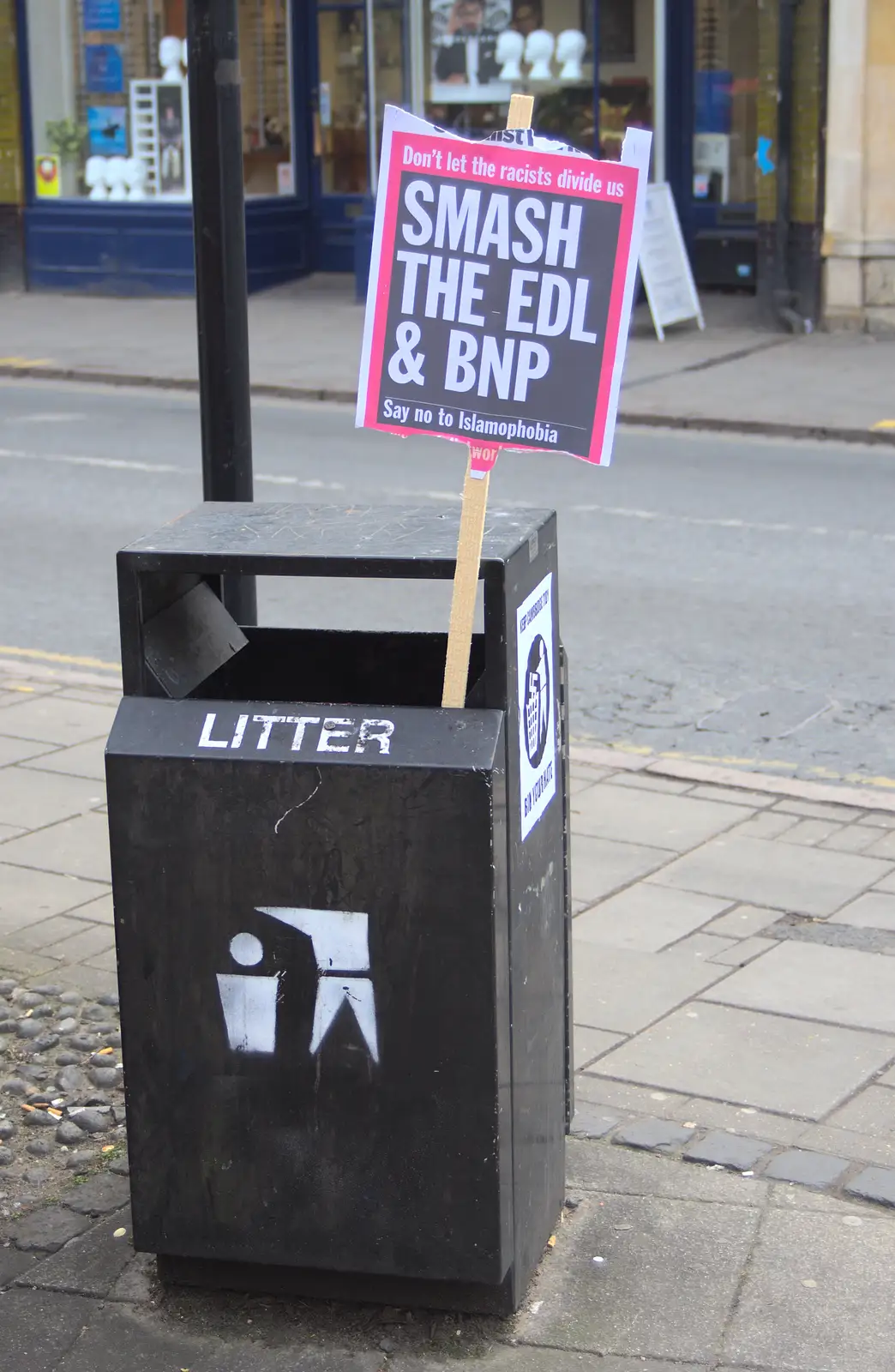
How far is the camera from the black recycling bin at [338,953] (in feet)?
10.2

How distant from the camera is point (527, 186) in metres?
3.18

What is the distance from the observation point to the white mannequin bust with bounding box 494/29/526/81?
20.4 metres

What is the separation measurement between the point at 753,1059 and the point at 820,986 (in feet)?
1.65

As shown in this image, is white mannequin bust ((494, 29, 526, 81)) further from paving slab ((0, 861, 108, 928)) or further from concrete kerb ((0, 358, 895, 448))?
paving slab ((0, 861, 108, 928))

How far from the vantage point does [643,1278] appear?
3.46m

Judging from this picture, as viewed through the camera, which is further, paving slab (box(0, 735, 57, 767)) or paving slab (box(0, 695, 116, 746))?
paving slab (box(0, 695, 116, 746))

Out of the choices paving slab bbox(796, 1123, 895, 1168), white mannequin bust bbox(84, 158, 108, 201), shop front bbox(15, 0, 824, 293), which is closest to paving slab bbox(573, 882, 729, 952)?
paving slab bbox(796, 1123, 895, 1168)

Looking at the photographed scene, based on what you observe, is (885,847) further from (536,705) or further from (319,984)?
(319,984)

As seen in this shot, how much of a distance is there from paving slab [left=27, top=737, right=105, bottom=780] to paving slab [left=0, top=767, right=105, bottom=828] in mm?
46

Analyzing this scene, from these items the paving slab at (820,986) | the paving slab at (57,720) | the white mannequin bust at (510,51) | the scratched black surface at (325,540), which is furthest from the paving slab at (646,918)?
the white mannequin bust at (510,51)

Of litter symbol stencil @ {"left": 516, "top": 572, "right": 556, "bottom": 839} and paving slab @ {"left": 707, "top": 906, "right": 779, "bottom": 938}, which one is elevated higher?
litter symbol stencil @ {"left": 516, "top": 572, "right": 556, "bottom": 839}

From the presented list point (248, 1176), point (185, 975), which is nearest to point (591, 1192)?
point (248, 1176)

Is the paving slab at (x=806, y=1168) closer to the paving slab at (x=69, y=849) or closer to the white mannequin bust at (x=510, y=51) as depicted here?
the paving slab at (x=69, y=849)

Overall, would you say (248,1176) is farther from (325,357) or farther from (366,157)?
(366,157)
